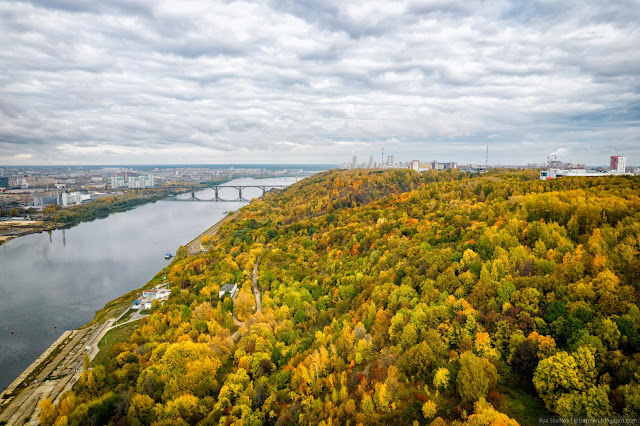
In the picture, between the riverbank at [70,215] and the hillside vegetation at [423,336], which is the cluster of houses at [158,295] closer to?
the hillside vegetation at [423,336]

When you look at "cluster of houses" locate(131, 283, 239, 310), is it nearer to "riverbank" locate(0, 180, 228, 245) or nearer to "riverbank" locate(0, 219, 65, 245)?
"riverbank" locate(0, 180, 228, 245)

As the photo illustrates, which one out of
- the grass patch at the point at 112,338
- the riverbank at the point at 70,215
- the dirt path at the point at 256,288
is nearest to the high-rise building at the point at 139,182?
the riverbank at the point at 70,215

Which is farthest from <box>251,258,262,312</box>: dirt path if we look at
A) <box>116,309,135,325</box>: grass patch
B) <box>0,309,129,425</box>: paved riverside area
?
<box>0,309,129,425</box>: paved riverside area

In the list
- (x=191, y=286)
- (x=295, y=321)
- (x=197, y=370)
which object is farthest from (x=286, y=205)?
(x=197, y=370)

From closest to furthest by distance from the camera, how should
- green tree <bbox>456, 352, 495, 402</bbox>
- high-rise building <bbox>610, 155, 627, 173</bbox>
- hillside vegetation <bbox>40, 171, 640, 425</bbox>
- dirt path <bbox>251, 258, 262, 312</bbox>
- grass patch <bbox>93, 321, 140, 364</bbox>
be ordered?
green tree <bbox>456, 352, 495, 402</bbox> < hillside vegetation <bbox>40, 171, 640, 425</bbox> < grass patch <bbox>93, 321, 140, 364</bbox> < dirt path <bbox>251, 258, 262, 312</bbox> < high-rise building <bbox>610, 155, 627, 173</bbox>

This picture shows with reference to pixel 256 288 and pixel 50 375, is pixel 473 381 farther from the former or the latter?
pixel 50 375
